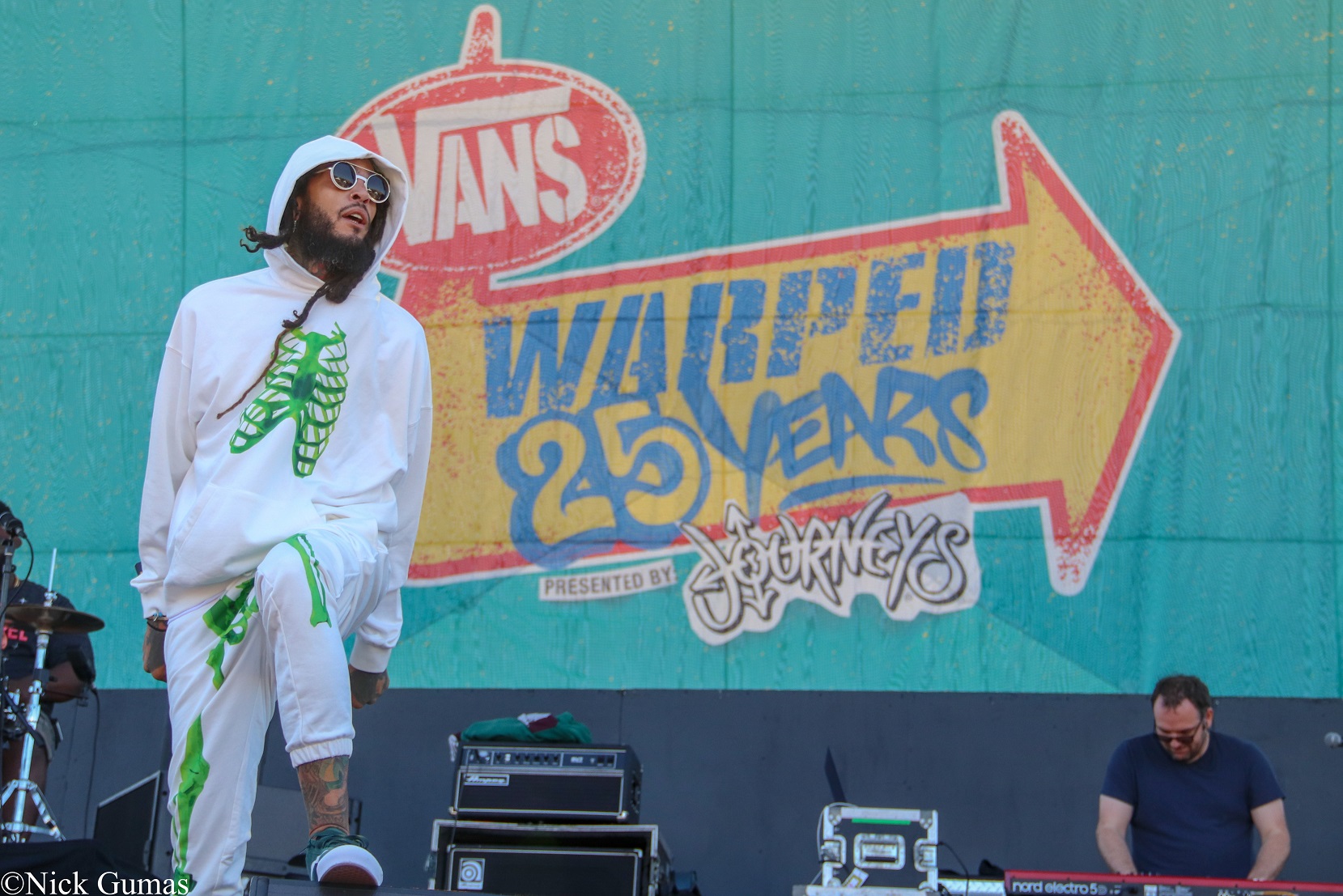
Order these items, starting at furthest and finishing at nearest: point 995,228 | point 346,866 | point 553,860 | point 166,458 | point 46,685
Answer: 1. point 995,228
2. point 46,685
3. point 553,860
4. point 166,458
5. point 346,866

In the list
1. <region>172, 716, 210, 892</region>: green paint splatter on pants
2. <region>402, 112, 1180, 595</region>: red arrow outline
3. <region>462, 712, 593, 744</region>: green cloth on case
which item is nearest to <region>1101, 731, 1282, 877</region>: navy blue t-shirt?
<region>402, 112, 1180, 595</region>: red arrow outline

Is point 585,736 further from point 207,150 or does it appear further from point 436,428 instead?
point 207,150

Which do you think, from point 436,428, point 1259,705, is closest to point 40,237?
point 436,428

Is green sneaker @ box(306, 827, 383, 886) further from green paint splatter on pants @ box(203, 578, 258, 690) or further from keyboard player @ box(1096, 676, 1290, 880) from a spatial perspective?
keyboard player @ box(1096, 676, 1290, 880)

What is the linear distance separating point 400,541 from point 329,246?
1.52ft

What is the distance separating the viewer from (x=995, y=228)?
4754mm

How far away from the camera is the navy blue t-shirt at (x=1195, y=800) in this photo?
407cm

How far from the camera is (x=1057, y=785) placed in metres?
4.55

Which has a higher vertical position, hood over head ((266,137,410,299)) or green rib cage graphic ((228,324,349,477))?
hood over head ((266,137,410,299))

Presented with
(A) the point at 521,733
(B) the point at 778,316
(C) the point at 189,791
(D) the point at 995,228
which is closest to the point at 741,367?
(B) the point at 778,316

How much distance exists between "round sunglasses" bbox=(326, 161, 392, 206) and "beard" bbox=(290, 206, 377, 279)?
0.06 metres

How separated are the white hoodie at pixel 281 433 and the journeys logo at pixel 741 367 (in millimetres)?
2425

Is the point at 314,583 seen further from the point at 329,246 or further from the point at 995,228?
the point at 995,228

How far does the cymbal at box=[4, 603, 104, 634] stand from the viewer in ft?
14.5
